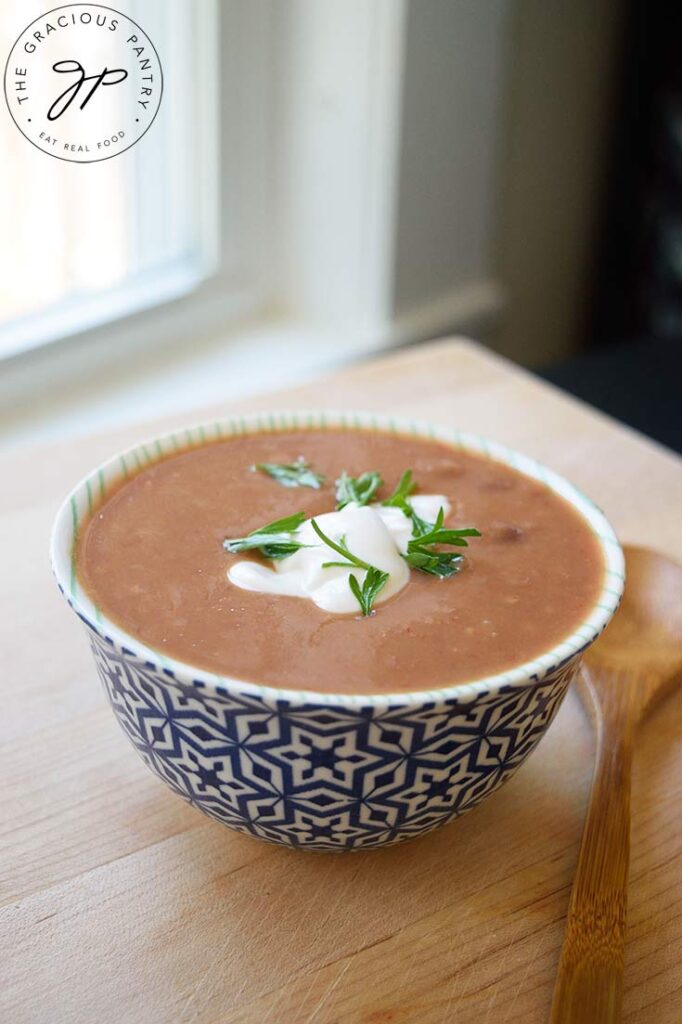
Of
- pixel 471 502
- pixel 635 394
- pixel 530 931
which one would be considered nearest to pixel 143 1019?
pixel 530 931

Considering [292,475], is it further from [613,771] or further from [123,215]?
[123,215]

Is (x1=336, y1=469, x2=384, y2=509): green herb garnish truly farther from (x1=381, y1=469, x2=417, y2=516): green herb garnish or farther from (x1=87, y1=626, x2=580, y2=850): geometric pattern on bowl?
(x1=87, y1=626, x2=580, y2=850): geometric pattern on bowl

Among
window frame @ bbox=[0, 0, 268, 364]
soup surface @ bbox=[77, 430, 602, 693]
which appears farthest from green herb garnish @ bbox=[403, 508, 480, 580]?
window frame @ bbox=[0, 0, 268, 364]

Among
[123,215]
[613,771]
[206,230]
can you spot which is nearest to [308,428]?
[613,771]

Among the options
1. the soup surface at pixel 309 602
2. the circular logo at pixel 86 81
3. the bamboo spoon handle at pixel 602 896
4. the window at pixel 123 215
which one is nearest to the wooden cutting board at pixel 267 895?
the bamboo spoon handle at pixel 602 896

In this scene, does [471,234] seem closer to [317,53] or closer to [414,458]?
[317,53]

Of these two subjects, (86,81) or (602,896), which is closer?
(602,896)

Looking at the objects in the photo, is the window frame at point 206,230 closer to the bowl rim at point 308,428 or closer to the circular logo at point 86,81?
the circular logo at point 86,81
